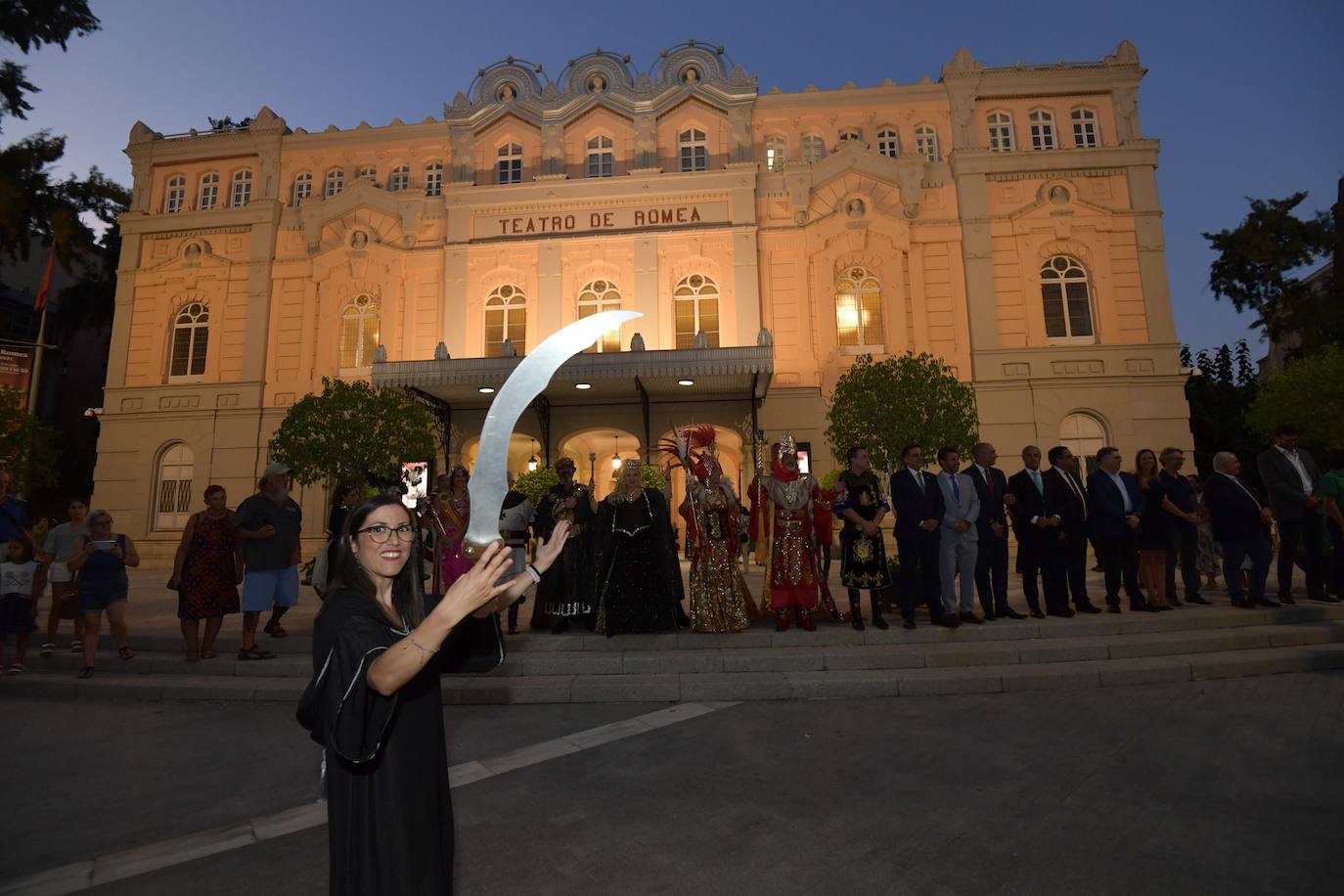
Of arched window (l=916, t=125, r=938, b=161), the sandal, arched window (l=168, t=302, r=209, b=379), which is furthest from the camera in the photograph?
arched window (l=168, t=302, r=209, b=379)

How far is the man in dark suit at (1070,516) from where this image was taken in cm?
751

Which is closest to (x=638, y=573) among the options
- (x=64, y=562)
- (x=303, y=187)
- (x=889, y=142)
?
(x=64, y=562)

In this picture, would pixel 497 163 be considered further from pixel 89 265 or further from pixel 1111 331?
pixel 89 265

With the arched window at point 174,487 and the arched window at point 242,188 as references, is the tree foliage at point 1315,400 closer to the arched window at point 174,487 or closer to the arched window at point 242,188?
the arched window at point 174,487

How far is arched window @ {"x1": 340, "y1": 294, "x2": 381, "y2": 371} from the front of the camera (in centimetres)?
1950

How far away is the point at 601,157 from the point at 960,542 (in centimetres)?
1689

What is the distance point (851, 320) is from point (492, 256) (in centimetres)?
1030

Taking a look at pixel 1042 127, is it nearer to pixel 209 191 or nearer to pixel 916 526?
pixel 916 526

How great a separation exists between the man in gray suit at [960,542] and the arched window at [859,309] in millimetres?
11427

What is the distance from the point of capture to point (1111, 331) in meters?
17.9

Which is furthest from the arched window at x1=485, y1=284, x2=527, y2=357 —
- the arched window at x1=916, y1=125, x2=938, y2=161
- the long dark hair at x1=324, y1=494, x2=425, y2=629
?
the long dark hair at x1=324, y1=494, x2=425, y2=629

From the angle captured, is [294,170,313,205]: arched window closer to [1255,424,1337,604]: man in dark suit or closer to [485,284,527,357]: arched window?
[485,284,527,357]: arched window

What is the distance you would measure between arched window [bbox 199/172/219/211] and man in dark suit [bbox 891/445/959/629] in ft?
78.1

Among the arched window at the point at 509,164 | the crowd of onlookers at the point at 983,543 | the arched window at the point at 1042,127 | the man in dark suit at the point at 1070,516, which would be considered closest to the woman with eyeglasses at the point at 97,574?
the crowd of onlookers at the point at 983,543
